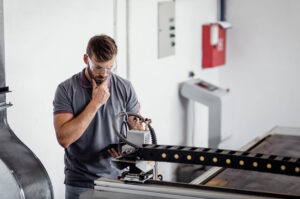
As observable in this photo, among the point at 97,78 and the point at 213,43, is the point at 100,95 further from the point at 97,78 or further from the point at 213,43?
the point at 213,43

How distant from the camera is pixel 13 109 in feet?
8.54

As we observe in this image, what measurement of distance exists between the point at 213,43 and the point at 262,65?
67cm

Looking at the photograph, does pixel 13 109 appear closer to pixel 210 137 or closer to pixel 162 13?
pixel 162 13

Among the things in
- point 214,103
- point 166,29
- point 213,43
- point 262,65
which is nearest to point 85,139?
point 166,29

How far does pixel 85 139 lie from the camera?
85.8 inches

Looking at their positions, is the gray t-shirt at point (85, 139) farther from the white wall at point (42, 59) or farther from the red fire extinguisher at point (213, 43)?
the red fire extinguisher at point (213, 43)

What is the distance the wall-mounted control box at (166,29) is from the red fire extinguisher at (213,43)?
67 cm

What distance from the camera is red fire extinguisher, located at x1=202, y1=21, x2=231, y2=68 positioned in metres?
4.88

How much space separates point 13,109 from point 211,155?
1.32m

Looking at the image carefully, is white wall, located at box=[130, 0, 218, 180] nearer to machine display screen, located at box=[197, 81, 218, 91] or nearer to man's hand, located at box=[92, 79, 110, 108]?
machine display screen, located at box=[197, 81, 218, 91]

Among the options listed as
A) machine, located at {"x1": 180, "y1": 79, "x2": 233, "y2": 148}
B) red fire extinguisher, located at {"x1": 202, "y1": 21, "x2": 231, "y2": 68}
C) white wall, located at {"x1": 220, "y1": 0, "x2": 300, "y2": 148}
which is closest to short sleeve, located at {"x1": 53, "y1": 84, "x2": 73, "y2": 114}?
machine, located at {"x1": 180, "y1": 79, "x2": 233, "y2": 148}

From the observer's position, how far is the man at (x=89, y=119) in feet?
7.00

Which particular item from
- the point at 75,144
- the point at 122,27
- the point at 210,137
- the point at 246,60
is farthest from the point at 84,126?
the point at 246,60

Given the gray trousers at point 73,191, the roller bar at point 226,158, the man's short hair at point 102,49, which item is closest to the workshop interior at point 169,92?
the roller bar at point 226,158
